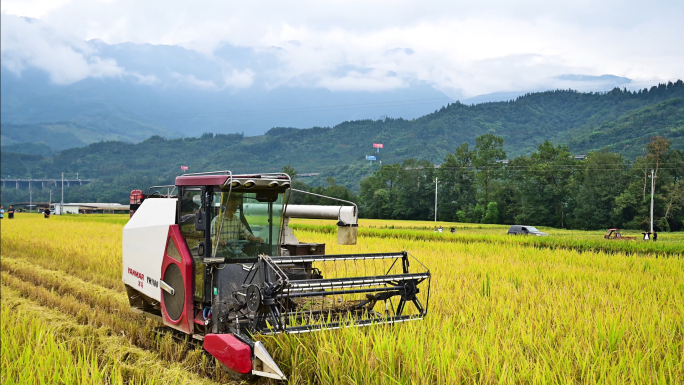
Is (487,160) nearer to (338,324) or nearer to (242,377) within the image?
(338,324)

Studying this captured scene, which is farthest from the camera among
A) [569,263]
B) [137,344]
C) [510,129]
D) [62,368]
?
[510,129]

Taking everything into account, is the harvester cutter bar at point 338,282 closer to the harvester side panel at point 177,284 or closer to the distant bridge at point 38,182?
the harvester side panel at point 177,284

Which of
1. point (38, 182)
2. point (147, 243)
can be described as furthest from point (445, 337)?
point (38, 182)

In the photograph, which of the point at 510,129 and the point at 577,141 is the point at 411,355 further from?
the point at 510,129

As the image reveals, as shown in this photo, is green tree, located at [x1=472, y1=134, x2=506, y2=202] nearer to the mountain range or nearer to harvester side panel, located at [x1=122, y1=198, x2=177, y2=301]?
the mountain range

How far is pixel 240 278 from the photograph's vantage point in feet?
19.2

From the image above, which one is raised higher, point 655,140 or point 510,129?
point 510,129

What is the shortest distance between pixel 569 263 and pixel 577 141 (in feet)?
66.1

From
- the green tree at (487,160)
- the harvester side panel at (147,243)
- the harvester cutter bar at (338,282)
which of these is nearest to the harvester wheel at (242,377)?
the harvester cutter bar at (338,282)

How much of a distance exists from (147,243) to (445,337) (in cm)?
421

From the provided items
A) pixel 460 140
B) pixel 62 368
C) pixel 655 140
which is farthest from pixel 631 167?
pixel 460 140

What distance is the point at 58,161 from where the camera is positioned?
519 ft

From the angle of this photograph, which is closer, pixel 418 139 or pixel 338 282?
pixel 338 282

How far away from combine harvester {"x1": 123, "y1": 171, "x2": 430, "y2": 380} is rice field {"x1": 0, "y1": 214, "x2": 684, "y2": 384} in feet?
1.00
